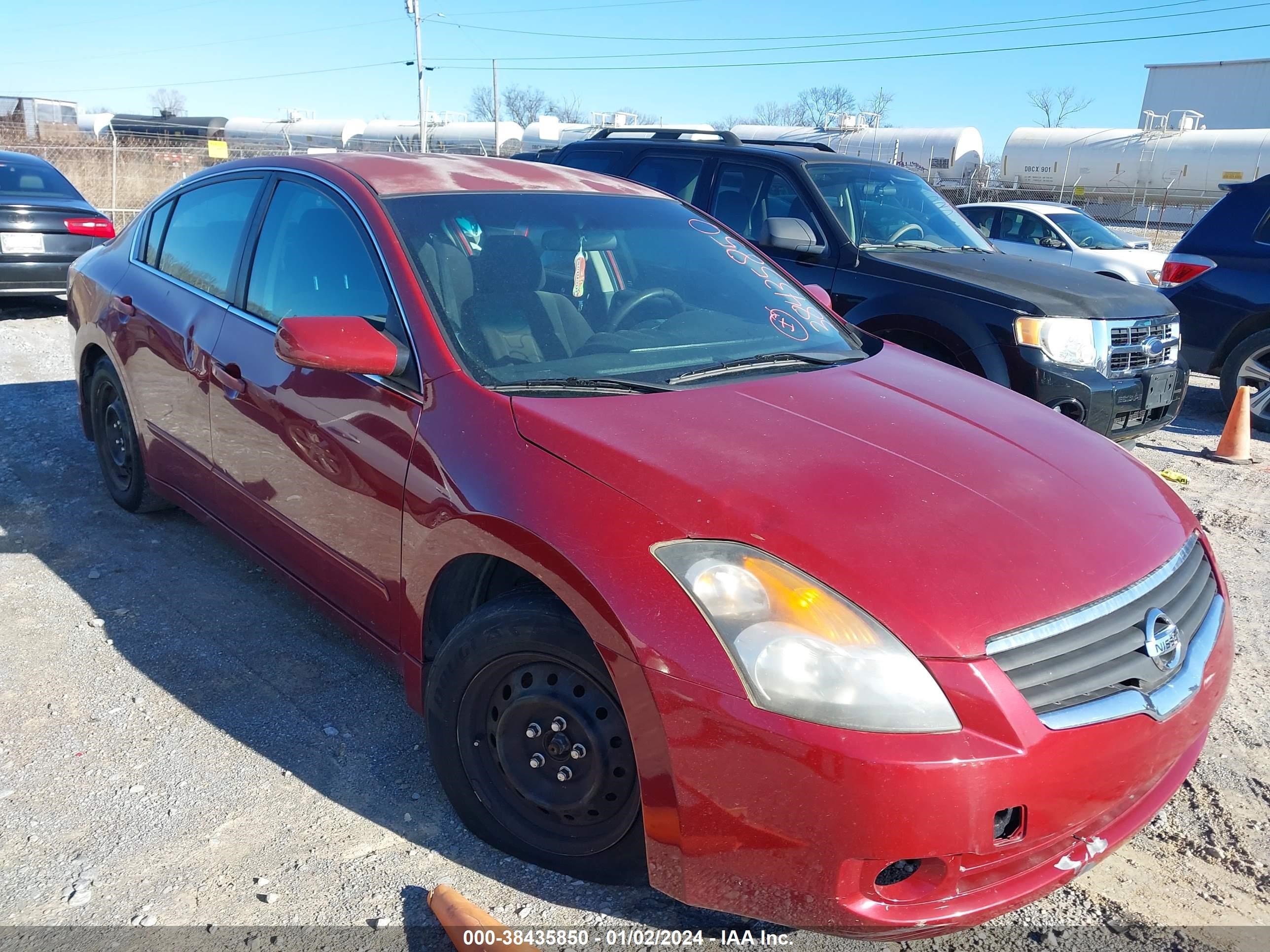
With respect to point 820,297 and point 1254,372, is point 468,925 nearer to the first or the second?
point 820,297

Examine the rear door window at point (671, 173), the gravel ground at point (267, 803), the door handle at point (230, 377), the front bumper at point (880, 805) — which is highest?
the rear door window at point (671, 173)

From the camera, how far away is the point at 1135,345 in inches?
224

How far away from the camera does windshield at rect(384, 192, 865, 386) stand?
288 cm

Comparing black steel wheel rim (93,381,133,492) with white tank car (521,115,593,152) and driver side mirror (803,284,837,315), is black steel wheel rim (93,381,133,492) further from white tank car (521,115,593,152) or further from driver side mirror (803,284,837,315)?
white tank car (521,115,593,152)

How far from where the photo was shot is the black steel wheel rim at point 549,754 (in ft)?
7.46

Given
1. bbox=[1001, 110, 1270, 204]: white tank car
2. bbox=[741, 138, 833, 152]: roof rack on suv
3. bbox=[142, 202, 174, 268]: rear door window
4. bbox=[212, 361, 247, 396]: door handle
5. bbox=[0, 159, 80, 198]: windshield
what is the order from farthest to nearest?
bbox=[1001, 110, 1270, 204]: white tank car, bbox=[0, 159, 80, 198]: windshield, bbox=[741, 138, 833, 152]: roof rack on suv, bbox=[142, 202, 174, 268]: rear door window, bbox=[212, 361, 247, 396]: door handle

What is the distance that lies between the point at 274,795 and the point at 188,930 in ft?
1.73

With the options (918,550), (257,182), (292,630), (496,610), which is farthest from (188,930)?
(257,182)

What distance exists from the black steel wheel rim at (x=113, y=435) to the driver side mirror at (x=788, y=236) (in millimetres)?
3606

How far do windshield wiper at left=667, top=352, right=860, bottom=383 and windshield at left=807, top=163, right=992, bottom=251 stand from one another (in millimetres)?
A: 3193

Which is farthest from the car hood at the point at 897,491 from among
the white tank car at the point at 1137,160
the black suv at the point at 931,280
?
the white tank car at the point at 1137,160

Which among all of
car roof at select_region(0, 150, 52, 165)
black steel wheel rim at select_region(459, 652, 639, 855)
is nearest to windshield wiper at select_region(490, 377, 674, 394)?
black steel wheel rim at select_region(459, 652, 639, 855)

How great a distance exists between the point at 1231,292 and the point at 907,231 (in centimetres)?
299

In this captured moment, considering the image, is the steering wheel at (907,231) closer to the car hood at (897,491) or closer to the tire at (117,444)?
the car hood at (897,491)
